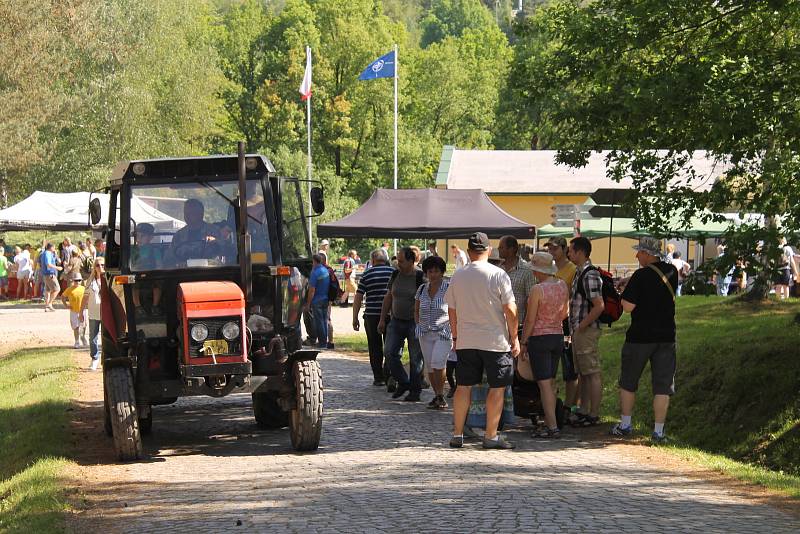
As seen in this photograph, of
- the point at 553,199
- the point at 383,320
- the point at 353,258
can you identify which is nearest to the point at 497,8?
the point at 553,199

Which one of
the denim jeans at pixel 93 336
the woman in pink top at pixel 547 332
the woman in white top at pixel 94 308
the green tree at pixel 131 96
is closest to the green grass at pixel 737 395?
the woman in pink top at pixel 547 332

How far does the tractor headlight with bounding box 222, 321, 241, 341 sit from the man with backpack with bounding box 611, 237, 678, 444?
13.0 feet

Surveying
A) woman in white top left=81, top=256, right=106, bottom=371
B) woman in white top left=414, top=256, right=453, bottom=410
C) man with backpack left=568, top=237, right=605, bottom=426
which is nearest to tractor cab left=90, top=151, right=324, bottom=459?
woman in white top left=414, top=256, right=453, bottom=410

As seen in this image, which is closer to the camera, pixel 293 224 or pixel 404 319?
pixel 293 224

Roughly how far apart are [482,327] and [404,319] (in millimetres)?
4171

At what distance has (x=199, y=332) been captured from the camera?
10.9 m

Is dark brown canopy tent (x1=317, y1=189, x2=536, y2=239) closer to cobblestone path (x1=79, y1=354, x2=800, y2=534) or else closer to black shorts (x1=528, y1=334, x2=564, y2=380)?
cobblestone path (x1=79, y1=354, x2=800, y2=534)

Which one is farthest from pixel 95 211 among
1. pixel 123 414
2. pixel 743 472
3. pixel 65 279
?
pixel 65 279

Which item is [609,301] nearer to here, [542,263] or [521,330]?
[521,330]

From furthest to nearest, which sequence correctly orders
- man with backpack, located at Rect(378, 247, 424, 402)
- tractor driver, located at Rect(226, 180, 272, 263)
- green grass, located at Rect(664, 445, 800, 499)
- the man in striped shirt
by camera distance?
the man in striped shirt → man with backpack, located at Rect(378, 247, 424, 402) → tractor driver, located at Rect(226, 180, 272, 263) → green grass, located at Rect(664, 445, 800, 499)

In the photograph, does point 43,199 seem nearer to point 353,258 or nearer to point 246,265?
point 353,258

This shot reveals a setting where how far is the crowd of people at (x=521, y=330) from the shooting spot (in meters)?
11.2

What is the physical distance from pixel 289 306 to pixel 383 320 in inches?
159

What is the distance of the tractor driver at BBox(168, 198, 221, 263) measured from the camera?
11.6 m
